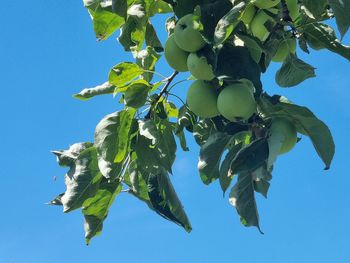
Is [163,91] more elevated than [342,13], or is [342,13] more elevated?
[342,13]

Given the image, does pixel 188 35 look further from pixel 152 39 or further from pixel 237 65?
pixel 152 39

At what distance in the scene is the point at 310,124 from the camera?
10.0ft

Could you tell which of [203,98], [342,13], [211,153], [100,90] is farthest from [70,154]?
[342,13]

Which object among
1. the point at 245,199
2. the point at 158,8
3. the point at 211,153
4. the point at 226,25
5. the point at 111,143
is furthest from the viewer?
the point at 158,8

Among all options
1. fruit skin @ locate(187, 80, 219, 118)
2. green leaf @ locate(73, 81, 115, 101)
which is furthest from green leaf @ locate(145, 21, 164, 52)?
fruit skin @ locate(187, 80, 219, 118)

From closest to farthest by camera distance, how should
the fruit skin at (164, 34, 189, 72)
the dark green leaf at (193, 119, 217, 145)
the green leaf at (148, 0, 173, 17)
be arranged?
the fruit skin at (164, 34, 189, 72) → the green leaf at (148, 0, 173, 17) → the dark green leaf at (193, 119, 217, 145)

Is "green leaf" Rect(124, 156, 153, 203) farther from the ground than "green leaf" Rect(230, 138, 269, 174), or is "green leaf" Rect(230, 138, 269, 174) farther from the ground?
"green leaf" Rect(230, 138, 269, 174)

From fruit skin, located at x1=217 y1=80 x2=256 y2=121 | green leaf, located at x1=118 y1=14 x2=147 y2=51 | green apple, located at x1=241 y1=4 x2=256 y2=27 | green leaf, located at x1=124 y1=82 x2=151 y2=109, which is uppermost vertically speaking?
green leaf, located at x1=118 y1=14 x2=147 y2=51

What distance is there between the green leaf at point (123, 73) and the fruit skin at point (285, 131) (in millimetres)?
796

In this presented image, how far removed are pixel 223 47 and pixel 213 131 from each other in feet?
2.28

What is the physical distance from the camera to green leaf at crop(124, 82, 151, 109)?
338cm

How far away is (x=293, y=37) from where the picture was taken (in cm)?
332

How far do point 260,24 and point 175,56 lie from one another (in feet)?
1.33

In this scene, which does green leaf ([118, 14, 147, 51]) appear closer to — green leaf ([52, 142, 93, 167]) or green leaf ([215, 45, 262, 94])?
green leaf ([52, 142, 93, 167])
